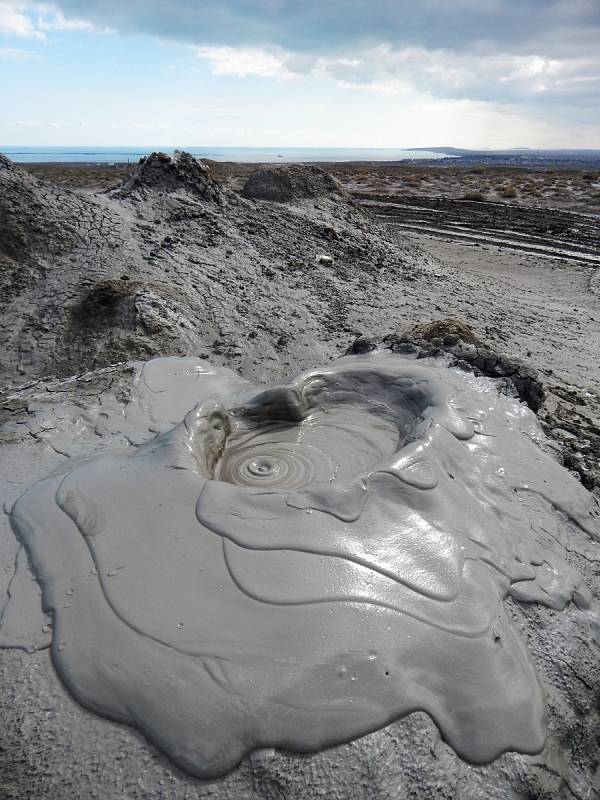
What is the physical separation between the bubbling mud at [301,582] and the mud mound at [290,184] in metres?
8.43

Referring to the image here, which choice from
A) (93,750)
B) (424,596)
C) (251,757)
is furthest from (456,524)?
(93,750)

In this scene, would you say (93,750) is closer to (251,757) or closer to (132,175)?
(251,757)

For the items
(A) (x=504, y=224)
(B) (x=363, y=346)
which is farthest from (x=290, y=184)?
(A) (x=504, y=224)

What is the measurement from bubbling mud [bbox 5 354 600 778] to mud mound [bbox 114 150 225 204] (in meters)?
6.64

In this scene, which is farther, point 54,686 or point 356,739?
point 54,686

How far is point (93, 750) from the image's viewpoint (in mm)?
1801

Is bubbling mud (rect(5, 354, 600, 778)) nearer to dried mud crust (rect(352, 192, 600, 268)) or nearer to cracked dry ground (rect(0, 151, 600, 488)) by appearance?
cracked dry ground (rect(0, 151, 600, 488))

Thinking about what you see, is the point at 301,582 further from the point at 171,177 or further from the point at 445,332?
the point at 171,177

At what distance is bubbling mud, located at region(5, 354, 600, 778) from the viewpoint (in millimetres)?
1899

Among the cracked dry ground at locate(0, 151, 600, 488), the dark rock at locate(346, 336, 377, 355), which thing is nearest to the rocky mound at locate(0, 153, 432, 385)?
the cracked dry ground at locate(0, 151, 600, 488)

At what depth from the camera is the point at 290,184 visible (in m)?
10.9

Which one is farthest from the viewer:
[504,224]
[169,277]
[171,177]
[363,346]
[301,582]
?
[504,224]

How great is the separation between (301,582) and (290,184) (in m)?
10.2

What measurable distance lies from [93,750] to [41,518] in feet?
4.11
